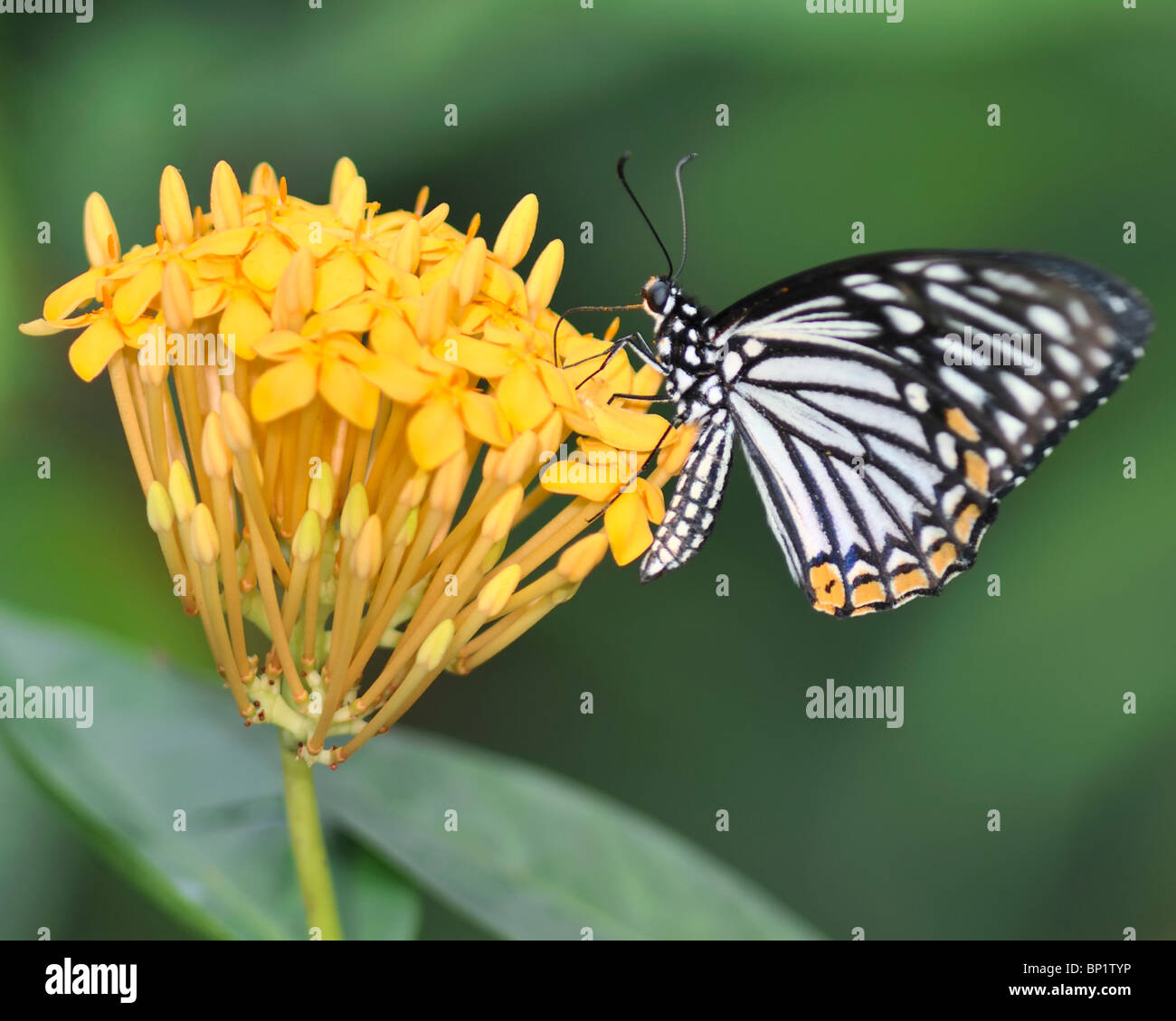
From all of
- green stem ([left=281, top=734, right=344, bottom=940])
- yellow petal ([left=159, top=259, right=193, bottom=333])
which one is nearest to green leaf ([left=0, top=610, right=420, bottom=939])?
green stem ([left=281, top=734, right=344, bottom=940])

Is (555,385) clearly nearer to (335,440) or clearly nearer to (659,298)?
Result: (335,440)

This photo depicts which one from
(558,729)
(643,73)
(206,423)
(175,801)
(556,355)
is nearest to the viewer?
(206,423)

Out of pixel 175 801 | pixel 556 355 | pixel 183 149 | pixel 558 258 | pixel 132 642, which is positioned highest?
pixel 183 149

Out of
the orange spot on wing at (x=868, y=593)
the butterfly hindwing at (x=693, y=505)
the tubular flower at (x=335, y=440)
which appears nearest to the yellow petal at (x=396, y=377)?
the tubular flower at (x=335, y=440)

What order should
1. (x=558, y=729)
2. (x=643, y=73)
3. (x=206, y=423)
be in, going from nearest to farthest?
(x=206, y=423) < (x=643, y=73) < (x=558, y=729)

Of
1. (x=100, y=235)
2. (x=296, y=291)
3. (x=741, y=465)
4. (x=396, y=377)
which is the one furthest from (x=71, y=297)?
(x=741, y=465)

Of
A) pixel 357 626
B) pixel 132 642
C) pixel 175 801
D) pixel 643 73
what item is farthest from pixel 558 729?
pixel 357 626

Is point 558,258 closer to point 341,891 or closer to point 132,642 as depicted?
point 341,891
